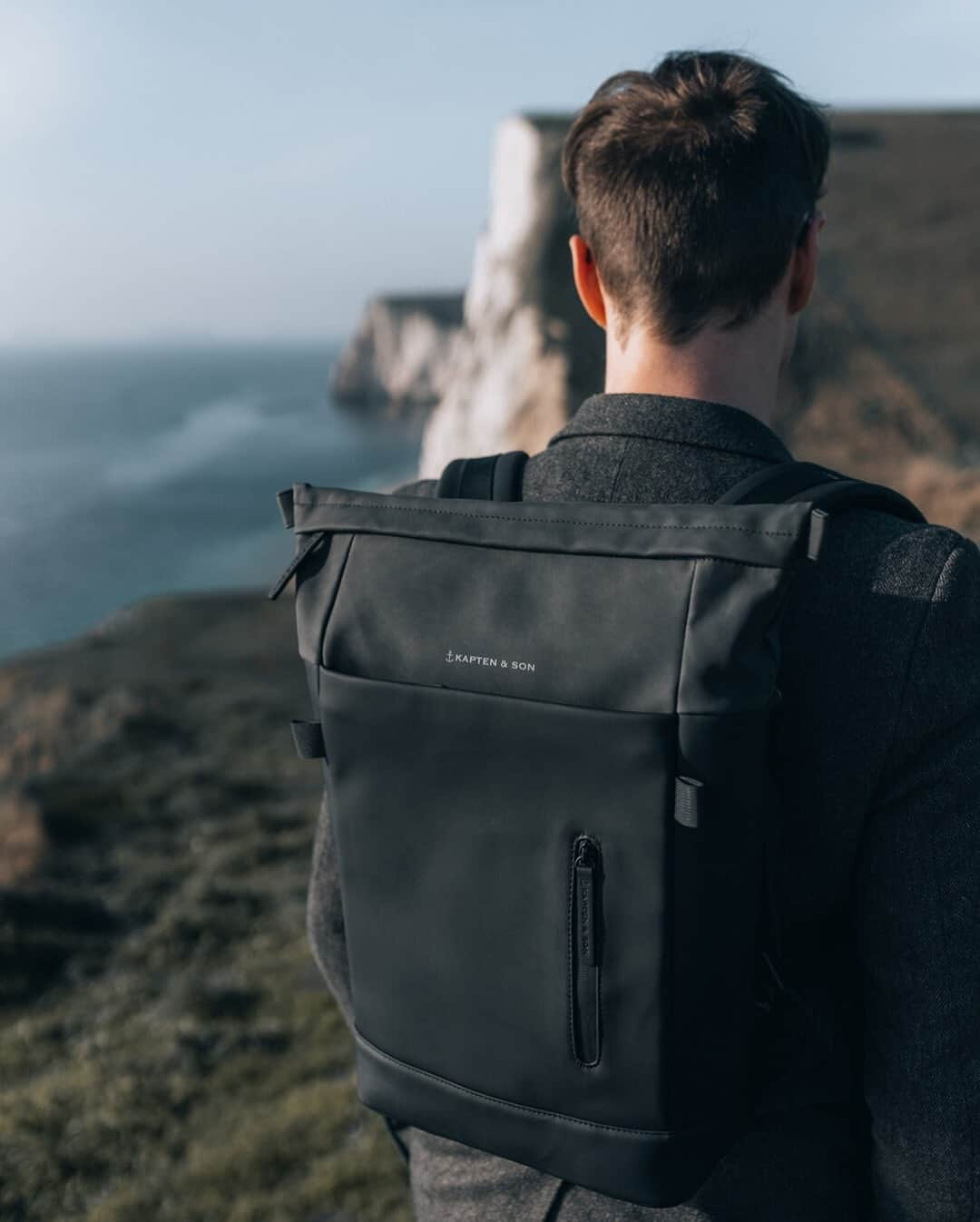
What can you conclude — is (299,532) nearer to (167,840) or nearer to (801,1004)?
(801,1004)

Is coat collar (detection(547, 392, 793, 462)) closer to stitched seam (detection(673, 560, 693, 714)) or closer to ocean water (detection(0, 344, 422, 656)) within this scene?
stitched seam (detection(673, 560, 693, 714))

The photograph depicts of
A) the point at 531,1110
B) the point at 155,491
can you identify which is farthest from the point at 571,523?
the point at 155,491

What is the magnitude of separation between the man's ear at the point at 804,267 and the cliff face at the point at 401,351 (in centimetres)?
11280

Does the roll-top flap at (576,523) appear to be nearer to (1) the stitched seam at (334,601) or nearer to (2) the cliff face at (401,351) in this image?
(1) the stitched seam at (334,601)

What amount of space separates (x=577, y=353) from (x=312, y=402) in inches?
4892

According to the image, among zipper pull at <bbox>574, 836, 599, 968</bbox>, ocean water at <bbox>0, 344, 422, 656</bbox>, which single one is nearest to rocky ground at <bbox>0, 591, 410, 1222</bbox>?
zipper pull at <bbox>574, 836, 599, 968</bbox>

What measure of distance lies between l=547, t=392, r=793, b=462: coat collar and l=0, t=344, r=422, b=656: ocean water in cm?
3784

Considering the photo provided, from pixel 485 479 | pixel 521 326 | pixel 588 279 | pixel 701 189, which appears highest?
pixel 701 189

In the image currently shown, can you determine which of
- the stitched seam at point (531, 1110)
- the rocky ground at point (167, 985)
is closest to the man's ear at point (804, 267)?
the stitched seam at point (531, 1110)

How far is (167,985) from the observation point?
305 inches

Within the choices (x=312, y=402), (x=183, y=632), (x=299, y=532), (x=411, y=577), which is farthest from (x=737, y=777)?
(x=312, y=402)

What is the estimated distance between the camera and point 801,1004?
162cm

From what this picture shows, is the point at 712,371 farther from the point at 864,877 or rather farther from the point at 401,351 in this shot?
the point at 401,351

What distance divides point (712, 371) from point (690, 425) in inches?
4.3
